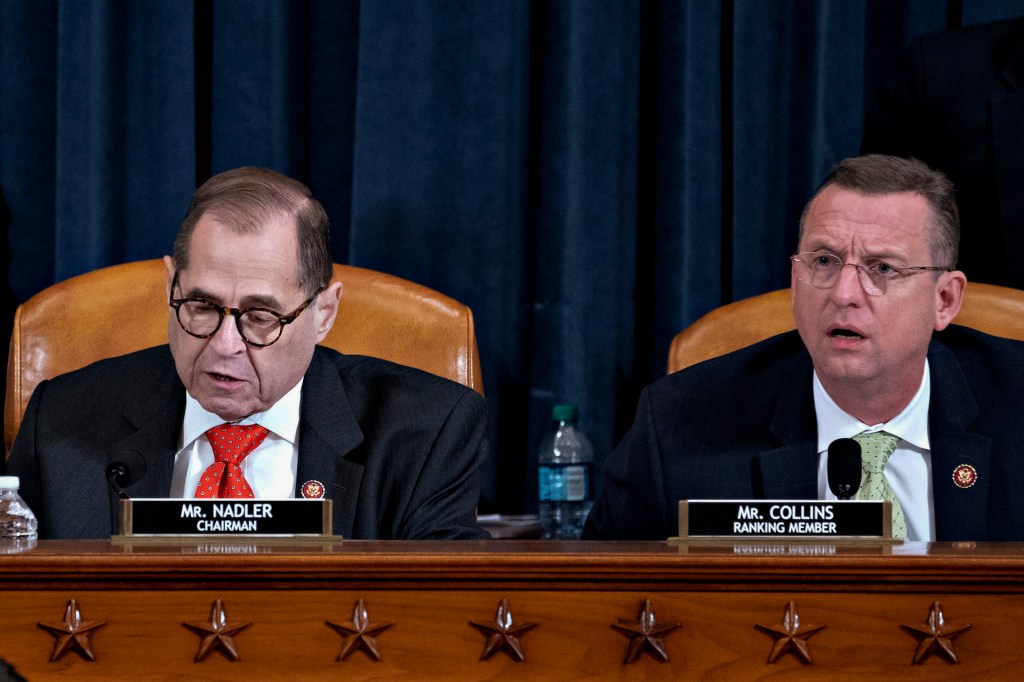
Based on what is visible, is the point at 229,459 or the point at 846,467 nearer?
the point at 846,467

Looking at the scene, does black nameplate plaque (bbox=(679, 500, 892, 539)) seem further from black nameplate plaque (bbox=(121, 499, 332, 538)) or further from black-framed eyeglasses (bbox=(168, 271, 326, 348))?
black-framed eyeglasses (bbox=(168, 271, 326, 348))

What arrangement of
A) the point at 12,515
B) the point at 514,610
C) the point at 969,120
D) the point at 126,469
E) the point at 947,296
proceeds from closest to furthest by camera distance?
the point at 514,610 → the point at 12,515 → the point at 126,469 → the point at 947,296 → the point at 969,120

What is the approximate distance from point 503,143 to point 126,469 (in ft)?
4.49

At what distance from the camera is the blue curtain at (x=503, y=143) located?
2848 millimetres

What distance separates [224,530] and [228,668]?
0.20 meters

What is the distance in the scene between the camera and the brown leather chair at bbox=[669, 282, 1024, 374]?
2352 mm

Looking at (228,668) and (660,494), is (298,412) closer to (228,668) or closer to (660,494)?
(660,494)

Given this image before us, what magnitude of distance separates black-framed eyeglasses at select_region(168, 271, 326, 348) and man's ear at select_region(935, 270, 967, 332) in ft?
3.28

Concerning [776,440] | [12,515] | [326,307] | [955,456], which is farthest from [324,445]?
[955,456]

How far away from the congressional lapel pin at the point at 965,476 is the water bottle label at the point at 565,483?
3.30 feet

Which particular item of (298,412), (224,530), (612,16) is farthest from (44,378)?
(612,16)

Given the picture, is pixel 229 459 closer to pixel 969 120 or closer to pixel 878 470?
pixel 878 470

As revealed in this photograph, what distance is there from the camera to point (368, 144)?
284 centimetres

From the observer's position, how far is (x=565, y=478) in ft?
9.03
